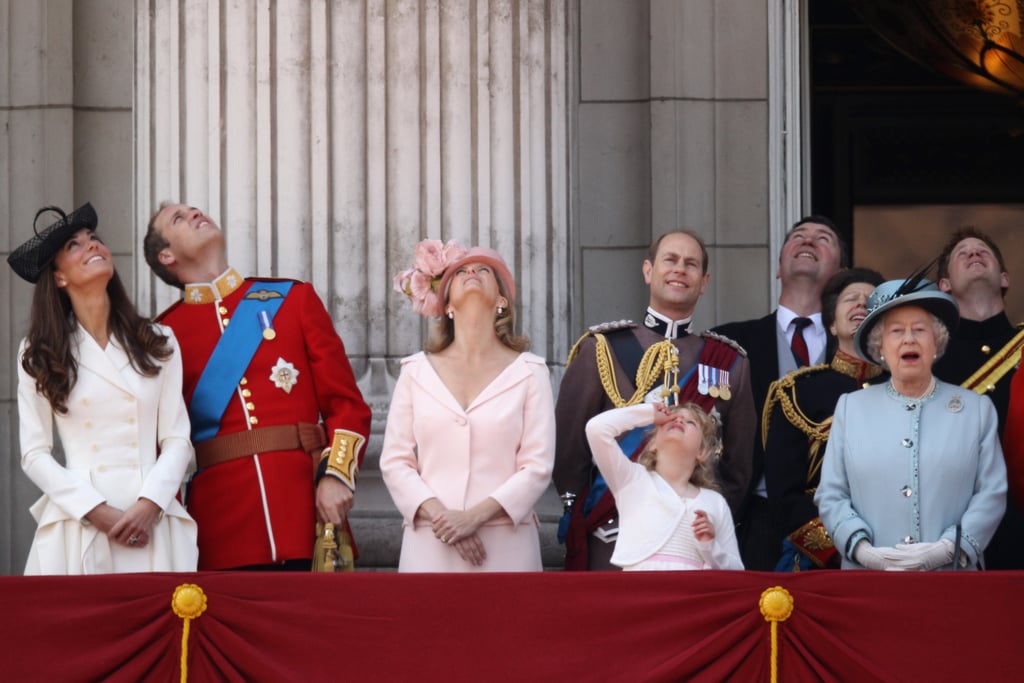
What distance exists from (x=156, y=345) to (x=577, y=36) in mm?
2899

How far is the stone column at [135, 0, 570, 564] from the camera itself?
27.9 ft

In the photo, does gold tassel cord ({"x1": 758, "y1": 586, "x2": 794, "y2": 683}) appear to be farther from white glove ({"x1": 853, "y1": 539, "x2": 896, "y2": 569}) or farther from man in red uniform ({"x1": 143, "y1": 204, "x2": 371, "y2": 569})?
man in red uniform ({"x1": 143, "y1": 204, "x2": 371, "y2": 569})

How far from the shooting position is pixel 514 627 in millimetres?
5629

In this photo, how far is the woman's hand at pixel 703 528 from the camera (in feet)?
20.5

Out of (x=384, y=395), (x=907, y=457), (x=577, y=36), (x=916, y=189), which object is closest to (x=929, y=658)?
(x=907, y=457)

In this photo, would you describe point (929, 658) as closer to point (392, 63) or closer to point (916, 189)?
point (392, 63)

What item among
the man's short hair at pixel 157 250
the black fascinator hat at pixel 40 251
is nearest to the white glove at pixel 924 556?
the man's short hair at pixel 157 250

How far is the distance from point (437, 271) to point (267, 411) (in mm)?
719

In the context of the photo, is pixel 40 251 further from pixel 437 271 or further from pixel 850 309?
pixel 850 309

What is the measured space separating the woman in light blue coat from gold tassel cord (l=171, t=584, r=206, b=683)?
1.97 m

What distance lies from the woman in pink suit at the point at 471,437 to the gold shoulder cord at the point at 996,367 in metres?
1.52

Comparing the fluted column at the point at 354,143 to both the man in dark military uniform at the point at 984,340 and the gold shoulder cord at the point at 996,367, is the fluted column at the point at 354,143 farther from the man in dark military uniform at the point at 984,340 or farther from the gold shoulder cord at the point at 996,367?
the gold shoulder cord at the point at 996,367

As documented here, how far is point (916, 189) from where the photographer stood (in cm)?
1163

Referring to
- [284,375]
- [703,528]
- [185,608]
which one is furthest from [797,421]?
[185,608]
